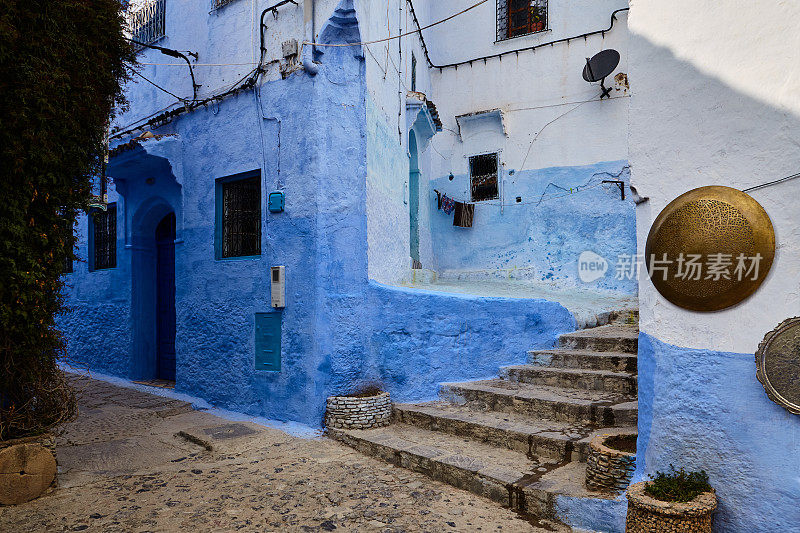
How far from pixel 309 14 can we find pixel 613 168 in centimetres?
599

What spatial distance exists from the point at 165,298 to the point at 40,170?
17.8ft

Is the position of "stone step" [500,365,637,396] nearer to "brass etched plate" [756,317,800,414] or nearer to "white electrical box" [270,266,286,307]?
"brass etched plate" [756,317,800,414]

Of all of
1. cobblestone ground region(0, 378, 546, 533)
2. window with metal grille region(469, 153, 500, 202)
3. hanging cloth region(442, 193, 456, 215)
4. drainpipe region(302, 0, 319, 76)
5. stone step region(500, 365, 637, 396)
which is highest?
drainpipe region(302, 0, 319, 76)

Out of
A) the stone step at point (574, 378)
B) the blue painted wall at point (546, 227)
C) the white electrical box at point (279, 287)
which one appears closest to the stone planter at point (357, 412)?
the white electrical box at point (279, 287)

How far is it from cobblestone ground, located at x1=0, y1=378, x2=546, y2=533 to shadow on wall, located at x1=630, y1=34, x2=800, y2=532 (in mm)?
1225

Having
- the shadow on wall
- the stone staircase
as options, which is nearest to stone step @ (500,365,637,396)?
the stone staircase

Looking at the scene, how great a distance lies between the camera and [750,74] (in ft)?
9.88

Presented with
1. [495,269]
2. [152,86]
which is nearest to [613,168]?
[495,269]

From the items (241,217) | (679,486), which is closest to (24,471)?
(241,217)

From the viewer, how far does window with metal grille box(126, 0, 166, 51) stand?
8.45 metres

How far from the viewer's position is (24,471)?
3.92 meters

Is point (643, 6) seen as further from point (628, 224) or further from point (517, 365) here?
point (628, 224)

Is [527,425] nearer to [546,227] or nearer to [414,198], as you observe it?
[546,227]

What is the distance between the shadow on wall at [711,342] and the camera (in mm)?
2879
